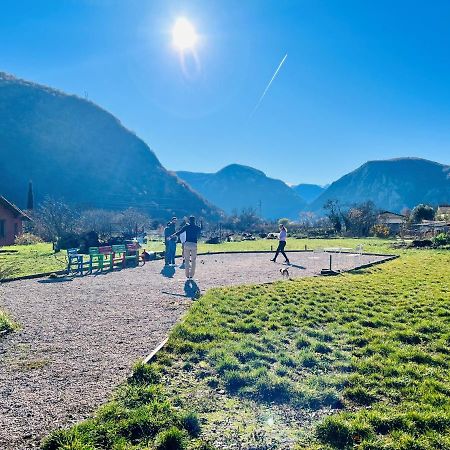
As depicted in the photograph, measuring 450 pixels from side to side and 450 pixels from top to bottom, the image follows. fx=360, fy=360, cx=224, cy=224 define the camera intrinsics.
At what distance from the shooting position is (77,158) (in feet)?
336

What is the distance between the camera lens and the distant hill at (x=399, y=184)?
503 feet

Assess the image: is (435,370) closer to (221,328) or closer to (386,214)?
(221,328)

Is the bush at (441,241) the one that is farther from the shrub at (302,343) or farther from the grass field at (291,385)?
the shrub at (302,343)

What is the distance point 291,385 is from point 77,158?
109260mm

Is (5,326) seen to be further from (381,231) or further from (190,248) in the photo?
(381,231)

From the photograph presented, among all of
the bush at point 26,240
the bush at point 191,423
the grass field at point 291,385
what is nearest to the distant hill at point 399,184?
Result: the bush at point 26,240

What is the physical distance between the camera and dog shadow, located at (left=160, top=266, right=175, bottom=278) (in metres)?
12.6

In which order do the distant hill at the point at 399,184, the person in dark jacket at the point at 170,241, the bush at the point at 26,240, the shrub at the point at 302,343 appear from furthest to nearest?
1. the distant hill at the point at 399,184
2. the bush at the point at 26,240
3. the person in dark jacket at the point at 170,241
4. the shrub at the point at 302,343

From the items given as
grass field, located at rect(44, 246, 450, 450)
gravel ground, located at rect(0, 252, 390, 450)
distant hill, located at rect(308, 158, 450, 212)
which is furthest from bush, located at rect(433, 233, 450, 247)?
distant hill, located at rect(308, 158, 450, 212)

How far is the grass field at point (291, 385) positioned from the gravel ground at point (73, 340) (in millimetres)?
367

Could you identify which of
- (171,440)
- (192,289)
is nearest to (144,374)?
(171,440)

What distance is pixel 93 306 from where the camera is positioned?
7945 millimetres

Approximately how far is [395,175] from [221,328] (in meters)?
188

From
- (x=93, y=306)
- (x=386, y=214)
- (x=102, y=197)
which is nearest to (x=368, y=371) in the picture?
(x=93, y=306)
